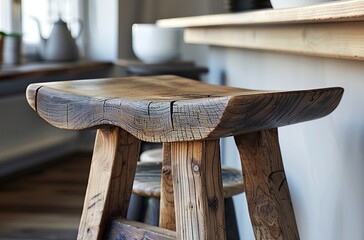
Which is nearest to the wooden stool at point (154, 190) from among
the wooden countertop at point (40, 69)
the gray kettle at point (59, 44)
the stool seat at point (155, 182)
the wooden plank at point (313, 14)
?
the stool seat at point (155, 182)

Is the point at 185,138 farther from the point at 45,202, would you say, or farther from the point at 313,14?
the point at 45,202

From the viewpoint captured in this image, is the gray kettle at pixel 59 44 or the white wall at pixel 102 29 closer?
the gray kettle at pixel 59 44

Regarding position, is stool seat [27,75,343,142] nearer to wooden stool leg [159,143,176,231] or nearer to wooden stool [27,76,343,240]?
wooden stool [27,76,343,240]

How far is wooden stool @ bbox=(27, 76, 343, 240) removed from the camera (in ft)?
2.61

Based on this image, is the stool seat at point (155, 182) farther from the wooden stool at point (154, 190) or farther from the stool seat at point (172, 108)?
the stool seat at point (172, 108)

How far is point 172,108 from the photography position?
2.67ft

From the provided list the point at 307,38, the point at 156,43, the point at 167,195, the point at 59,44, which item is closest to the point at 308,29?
the point at 307,38

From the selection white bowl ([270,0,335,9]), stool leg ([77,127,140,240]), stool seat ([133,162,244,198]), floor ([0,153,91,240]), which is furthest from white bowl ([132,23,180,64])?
stool leg ([77,127,140,240])

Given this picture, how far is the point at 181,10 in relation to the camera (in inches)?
165

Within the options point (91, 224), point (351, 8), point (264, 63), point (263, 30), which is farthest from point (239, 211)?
point (351, 8)

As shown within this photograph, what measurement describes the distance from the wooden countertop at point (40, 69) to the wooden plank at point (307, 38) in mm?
1203

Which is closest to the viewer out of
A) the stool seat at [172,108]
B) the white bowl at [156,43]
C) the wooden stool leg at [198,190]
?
the stool seat at [172,108]

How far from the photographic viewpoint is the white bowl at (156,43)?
281 centimetres

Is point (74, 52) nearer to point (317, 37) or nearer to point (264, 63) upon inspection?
point (264, 63)
